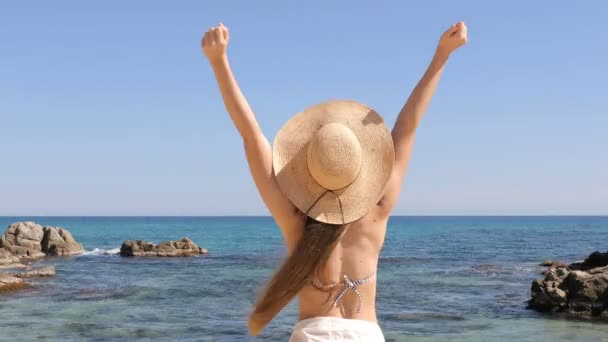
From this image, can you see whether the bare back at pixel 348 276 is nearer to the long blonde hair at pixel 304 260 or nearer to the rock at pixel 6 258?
the long blonde hair at pixel 304 260

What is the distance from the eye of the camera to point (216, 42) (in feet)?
7.21

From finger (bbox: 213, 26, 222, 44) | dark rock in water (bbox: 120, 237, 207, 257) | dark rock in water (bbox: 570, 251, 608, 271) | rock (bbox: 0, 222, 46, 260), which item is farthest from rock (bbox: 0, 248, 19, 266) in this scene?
finger (bbox: 213, 26, 222, 44)

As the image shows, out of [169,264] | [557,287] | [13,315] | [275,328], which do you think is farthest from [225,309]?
[169,264]

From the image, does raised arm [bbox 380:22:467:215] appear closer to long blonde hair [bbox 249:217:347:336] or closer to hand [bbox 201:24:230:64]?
long blonde hair [bbox 249:217:347:336]

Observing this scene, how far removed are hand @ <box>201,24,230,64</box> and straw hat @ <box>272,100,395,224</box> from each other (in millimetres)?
341

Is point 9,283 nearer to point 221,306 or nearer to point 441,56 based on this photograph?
point 221,306

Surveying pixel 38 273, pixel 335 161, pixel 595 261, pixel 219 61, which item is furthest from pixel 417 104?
pixel 38 273

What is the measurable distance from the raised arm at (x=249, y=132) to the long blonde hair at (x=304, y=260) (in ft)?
0.32

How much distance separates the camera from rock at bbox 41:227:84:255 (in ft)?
129

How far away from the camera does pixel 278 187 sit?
2.32 meters

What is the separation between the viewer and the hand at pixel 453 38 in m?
2.46

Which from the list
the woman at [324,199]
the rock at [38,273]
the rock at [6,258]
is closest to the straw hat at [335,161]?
the woman at [324,199]

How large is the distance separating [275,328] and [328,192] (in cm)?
1437

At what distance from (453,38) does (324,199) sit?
29.9 inches
